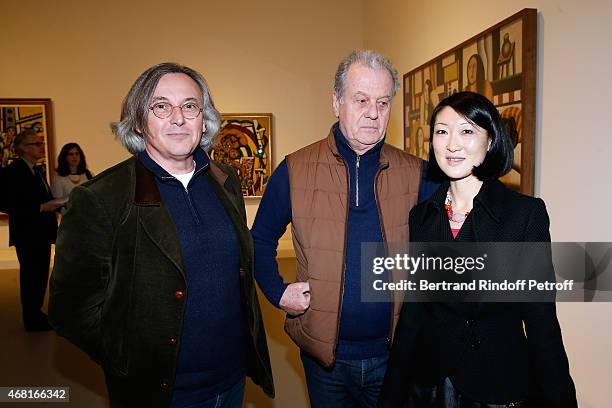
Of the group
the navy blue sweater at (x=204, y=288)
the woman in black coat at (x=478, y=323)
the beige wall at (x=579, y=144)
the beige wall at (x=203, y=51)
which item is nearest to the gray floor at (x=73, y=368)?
the navy blue sweater at (x=204, y=288)

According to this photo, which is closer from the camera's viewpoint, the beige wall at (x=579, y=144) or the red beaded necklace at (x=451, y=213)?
the red beaded necklace at (x=451, y=213)

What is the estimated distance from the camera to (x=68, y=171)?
538 cm

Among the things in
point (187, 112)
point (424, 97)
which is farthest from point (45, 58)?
point (187, 112)

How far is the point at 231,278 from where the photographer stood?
5.44 ft

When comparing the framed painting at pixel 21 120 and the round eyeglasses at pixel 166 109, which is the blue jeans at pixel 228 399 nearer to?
the round eyeglasses at pixel 166 109

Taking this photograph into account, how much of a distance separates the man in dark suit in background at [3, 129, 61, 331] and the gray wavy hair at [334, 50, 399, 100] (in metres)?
3.60

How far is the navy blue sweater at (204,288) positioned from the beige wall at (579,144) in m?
1.81

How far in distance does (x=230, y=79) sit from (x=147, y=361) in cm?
628

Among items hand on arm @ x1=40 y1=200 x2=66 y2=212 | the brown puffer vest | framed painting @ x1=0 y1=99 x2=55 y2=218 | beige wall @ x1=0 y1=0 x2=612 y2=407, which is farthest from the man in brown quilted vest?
Result: framed painting @ x1=0 y1=99 x2=55 y2=218

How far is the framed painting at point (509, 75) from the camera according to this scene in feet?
9.13

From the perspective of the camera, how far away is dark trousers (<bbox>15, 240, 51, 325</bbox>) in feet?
14.8

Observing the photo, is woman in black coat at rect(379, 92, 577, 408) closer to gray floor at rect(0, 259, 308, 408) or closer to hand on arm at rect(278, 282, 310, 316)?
hand on arm at rect(278, 282, 310, 316)

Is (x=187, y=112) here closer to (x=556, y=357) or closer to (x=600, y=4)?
(x=556, y=357)

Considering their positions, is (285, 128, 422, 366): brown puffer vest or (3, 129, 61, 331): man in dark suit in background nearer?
(285, 128, 422, 366): brown puffer vest
